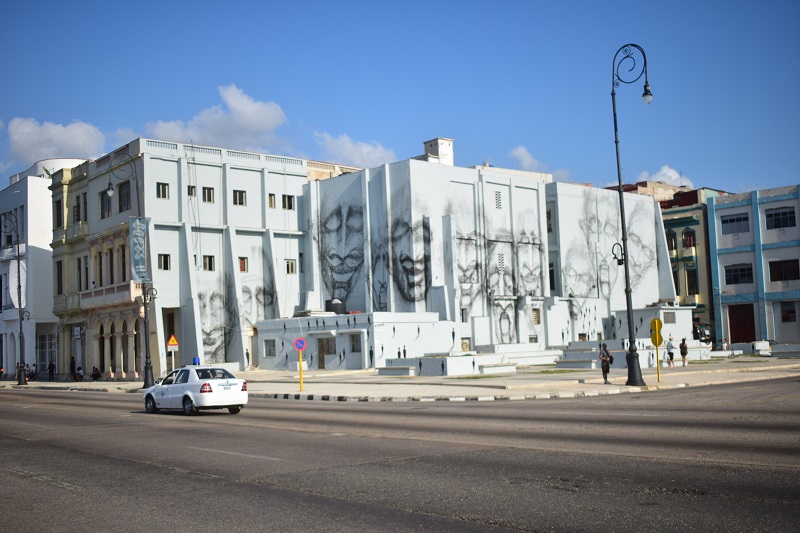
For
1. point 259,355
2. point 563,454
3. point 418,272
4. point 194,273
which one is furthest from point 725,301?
point 563,454

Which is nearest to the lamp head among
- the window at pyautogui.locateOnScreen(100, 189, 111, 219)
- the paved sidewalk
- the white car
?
the paved sidewalk

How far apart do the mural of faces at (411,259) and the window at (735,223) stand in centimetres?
2938

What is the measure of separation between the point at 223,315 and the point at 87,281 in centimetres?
1305

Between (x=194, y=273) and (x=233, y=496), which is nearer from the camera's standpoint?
(x=233, y=496)

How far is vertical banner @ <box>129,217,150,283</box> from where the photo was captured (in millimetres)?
55938

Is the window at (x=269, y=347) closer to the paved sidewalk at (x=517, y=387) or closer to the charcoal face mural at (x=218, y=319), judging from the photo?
the charcoal face mural at (x=218, y=319)

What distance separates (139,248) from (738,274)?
50.4 meters

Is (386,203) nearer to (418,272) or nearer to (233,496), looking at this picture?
(418,272)

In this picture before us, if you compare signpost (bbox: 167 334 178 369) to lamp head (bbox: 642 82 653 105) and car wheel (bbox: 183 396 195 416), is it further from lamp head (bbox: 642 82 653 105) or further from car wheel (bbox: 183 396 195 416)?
lamp head (bbox: 642 82 653 105)

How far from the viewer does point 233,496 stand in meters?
9.62

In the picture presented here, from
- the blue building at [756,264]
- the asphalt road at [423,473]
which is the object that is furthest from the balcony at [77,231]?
the blue building at [756,264]

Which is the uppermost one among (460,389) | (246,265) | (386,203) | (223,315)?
(386,203)

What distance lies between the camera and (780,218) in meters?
69.6

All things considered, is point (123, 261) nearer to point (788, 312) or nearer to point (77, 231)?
point (77, 231)
